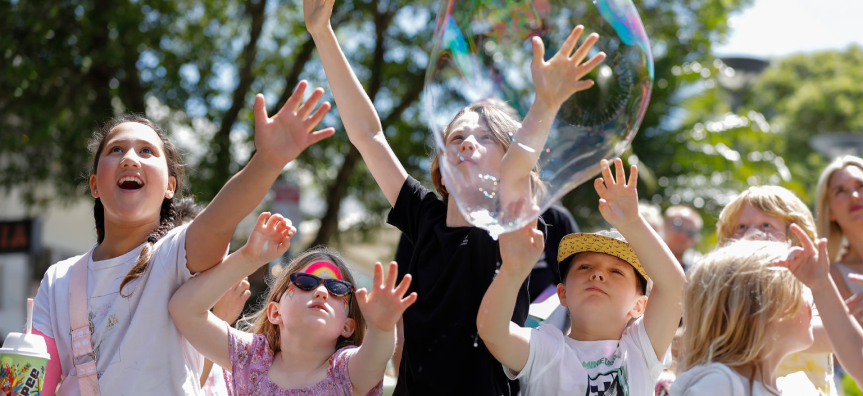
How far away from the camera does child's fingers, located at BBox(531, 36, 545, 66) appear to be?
6.81ft

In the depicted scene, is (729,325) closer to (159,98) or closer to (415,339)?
(415,339)

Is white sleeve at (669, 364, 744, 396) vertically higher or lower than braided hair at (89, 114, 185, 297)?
lower

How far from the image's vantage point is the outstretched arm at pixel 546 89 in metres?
2.01

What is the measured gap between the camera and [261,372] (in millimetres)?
2439

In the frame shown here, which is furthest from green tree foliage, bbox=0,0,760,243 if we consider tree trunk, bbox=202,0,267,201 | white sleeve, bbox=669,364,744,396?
white sleeve, bbox=669,364,744,396

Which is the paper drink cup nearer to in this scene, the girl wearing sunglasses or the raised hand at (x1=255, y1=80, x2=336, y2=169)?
the girl wearing sunglasses

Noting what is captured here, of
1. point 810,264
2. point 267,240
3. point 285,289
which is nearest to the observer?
point 810,264

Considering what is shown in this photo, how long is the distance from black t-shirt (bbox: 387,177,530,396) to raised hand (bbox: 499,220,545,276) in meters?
0.19

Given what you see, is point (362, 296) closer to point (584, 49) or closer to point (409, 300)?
point (409, 300)

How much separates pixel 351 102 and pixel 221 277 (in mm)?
819

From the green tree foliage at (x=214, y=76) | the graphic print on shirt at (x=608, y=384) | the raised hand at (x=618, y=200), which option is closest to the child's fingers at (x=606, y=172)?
the raised hand at (x=618, y=200)

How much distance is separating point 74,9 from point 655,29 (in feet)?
28.1

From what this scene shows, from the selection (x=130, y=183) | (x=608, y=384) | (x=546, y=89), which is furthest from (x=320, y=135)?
(x=608, y=384)

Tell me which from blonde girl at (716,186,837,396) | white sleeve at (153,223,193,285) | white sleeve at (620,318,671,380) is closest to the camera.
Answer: white sleeve at (153,223,193,285)
